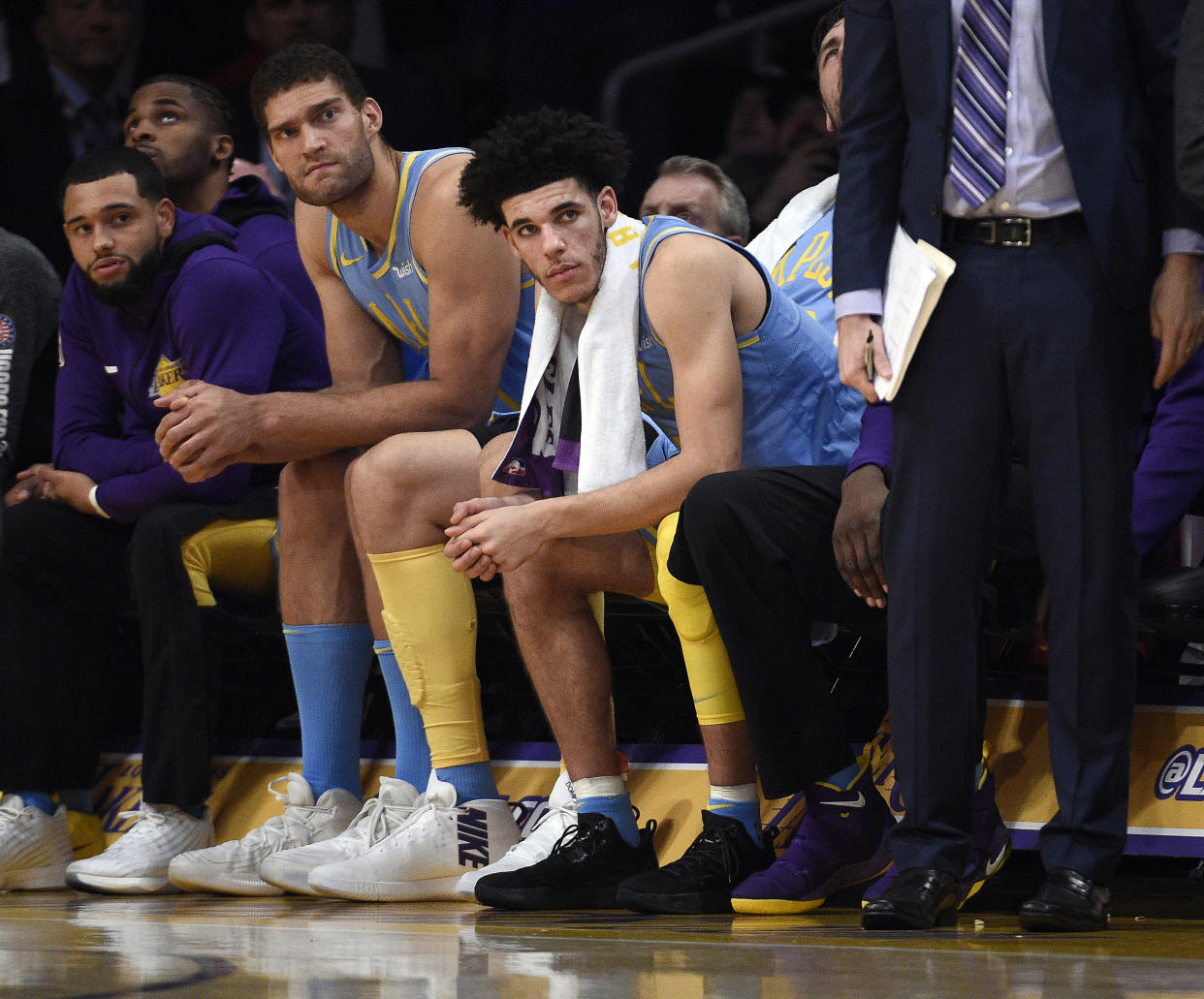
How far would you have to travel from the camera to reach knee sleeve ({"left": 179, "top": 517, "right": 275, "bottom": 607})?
3.26 m

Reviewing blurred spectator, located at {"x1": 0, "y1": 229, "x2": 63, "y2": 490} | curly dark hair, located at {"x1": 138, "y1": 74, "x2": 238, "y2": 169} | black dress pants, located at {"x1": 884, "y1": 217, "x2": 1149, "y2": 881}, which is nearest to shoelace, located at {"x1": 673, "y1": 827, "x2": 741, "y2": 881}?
black dress pants, located at {"x1": 884, "y1": 217, "x2": 1149, "y2": 881}

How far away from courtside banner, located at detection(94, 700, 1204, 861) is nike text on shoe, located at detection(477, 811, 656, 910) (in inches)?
8.7

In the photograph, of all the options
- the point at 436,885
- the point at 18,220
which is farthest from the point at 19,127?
the point at 436,885

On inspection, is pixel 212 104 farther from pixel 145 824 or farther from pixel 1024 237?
pixel 1024 237

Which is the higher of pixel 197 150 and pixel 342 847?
pixel 197 150

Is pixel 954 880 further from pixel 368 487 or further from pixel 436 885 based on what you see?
pixel 368 487

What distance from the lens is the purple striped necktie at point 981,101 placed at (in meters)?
2.12

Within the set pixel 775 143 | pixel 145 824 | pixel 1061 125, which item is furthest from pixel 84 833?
pixel 775 143

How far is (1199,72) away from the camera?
76.1 inches

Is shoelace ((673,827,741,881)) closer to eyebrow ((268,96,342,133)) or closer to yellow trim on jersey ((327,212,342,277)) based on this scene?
yellow trim on jersey ((327,212,342,277))

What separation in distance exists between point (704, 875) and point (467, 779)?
22.9 inches

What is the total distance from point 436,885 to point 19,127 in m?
3.65

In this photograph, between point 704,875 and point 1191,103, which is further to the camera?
point 704,875

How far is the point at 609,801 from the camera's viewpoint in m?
2.64
